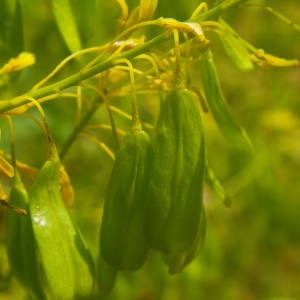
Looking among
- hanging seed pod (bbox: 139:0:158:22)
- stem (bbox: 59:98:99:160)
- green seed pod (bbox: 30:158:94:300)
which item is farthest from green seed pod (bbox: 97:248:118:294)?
hanging seed pod (bbox: 139:0:158:22)

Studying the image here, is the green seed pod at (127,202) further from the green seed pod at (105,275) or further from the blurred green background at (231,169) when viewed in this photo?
the blurred green background at (231,169)

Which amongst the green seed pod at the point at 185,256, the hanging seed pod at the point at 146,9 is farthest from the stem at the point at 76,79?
the green seed pod at the point at 185,256

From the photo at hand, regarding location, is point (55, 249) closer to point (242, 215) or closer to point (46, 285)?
point (46, 285)

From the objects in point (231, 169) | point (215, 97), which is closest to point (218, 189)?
point (215, 97)

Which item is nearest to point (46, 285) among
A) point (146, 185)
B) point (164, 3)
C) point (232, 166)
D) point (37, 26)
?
point (146, 185)

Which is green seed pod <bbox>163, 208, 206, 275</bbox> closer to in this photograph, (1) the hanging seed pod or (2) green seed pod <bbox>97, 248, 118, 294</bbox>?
(2) green seed pod <bbox>97, 248, 118, 294</bbox>

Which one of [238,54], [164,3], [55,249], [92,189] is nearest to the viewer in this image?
[55,249]

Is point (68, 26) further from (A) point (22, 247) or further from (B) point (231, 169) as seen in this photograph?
(B) point (231, 169)
